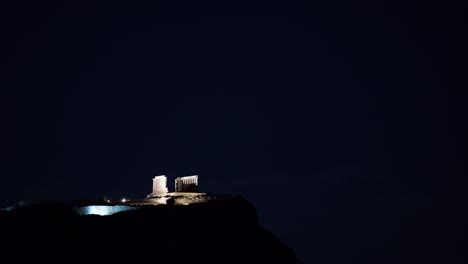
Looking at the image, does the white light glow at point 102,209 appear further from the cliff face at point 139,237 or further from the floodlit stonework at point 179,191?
the floodlit stonework at point 179,191

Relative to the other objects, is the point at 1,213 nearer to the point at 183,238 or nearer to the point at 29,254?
the point at 29,254

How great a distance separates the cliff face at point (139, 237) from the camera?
50.9 meters

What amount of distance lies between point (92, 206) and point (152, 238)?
12.1m

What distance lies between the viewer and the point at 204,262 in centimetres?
5222

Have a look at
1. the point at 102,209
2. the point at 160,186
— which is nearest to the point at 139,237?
the point at 102,209

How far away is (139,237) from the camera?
52938mm

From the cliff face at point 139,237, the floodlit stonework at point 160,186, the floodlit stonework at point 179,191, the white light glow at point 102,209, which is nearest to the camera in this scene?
the cliff face at point 139,237

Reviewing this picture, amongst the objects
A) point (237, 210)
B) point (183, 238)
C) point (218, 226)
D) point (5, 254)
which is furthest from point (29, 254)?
point (237, 210)

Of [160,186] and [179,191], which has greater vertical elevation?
[160,186]

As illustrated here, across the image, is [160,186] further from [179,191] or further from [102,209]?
[102,209]

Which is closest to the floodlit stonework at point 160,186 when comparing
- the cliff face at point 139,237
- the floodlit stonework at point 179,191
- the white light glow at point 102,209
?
the floodlit stonework at point 179,191

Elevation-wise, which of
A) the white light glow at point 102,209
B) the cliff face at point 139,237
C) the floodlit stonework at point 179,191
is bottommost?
the cliff face at point 139,237

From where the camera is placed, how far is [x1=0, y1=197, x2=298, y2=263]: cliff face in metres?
50.9

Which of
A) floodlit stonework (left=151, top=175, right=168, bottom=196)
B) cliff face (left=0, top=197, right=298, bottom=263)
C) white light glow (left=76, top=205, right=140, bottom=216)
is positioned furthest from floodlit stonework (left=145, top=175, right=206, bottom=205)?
cliff face (left=0, top=197, right=298, bottom=263)
